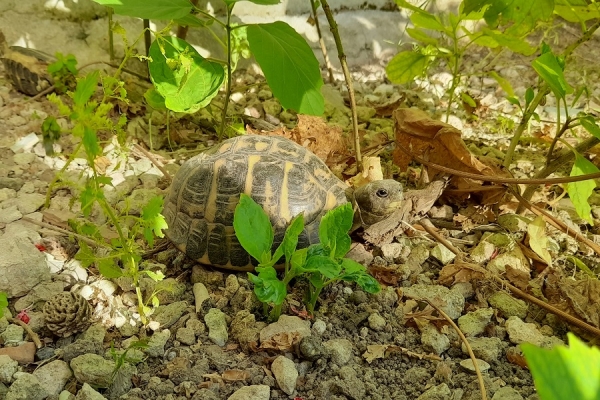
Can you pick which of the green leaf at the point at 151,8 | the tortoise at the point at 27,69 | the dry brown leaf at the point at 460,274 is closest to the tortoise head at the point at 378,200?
the dry brown leaf at the point at 460,274

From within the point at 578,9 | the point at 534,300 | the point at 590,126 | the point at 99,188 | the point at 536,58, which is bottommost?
the point at 534,300

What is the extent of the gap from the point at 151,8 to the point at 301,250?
2.56ft

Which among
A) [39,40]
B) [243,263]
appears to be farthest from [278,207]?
[39,40]

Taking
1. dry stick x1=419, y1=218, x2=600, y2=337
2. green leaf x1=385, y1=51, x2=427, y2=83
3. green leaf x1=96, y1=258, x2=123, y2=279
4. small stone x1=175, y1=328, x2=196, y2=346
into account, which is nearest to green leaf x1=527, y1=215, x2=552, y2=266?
dry stick x1=419, y1=218, x2=600, y2=337

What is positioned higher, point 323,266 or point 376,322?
point 323,266

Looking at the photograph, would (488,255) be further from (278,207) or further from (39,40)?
(39,40)

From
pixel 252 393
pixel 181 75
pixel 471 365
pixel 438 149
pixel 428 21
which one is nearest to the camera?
pixel 252 393

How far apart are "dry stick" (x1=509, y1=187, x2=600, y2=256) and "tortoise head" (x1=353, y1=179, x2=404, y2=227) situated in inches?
16.7

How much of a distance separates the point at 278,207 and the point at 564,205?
1136mm

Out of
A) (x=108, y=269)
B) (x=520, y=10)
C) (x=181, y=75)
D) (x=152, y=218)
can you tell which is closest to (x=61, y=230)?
(x=108, y=269)

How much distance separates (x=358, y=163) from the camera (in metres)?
2.02

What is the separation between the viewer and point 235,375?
1.34 meters

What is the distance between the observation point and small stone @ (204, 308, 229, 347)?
4.75 feet

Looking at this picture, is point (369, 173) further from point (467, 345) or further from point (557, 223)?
point (467, 345)
